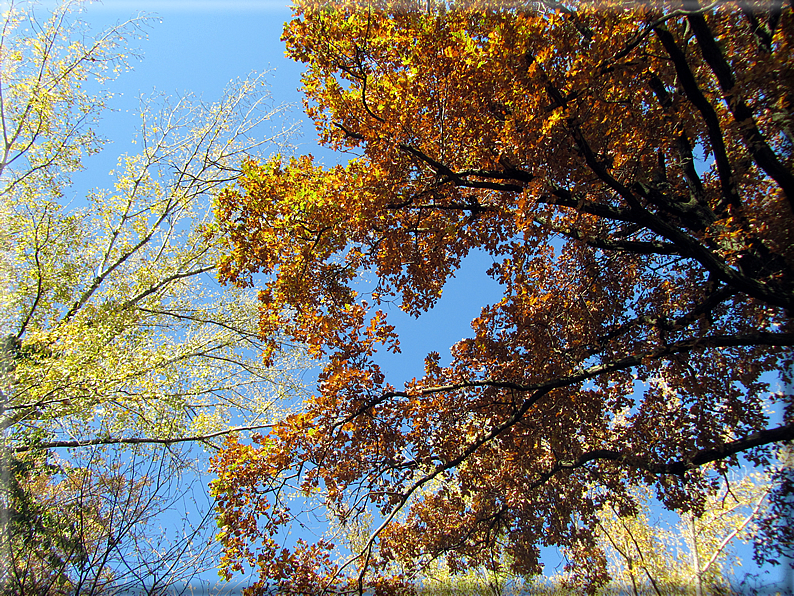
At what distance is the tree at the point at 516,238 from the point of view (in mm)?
4250

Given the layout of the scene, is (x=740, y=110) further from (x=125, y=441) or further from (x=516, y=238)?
(x=125, y=441)

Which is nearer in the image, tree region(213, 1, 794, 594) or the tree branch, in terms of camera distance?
tree region(213, 1, 794, 594)

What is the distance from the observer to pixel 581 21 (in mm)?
4551

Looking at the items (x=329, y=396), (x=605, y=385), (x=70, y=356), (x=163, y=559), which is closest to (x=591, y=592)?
(x=605, y=385)

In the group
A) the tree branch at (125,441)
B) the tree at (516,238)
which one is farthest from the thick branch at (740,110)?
the tree branch at (125,441)

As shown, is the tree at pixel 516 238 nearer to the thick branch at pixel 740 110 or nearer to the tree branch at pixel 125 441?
the thick branch at pixel 740 110

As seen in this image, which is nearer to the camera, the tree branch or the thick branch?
the thick branch

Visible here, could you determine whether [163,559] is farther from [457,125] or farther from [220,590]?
[457,125]

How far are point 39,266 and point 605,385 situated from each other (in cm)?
1046

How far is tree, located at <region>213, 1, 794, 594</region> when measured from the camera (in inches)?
167

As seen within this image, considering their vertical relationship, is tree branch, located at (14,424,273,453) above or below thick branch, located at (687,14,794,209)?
below

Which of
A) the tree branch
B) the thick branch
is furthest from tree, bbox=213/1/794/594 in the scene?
the tree branch

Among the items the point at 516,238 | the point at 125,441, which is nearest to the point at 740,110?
the point at 516,238

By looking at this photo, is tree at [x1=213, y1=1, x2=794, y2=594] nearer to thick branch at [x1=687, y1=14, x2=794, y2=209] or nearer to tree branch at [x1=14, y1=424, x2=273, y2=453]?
thick branch at [x1=687, y1=14, x2=794, y2=209]
